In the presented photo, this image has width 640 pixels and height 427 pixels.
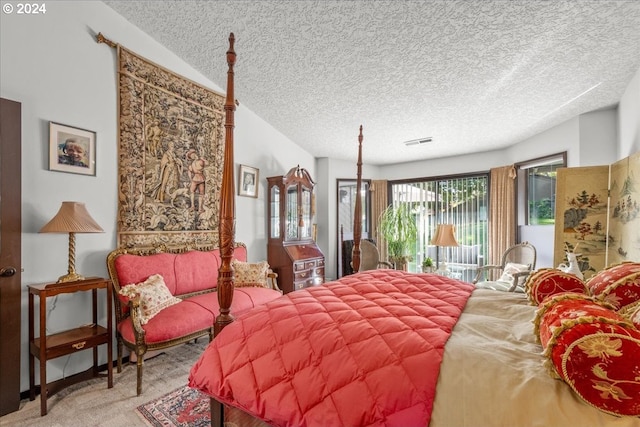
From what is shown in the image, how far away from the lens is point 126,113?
2691mm

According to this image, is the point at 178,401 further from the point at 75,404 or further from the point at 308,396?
the point at 308,396

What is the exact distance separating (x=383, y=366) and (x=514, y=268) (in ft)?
10.1

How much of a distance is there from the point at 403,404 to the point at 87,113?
3.12 meters

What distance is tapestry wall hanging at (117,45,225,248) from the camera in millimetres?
2707

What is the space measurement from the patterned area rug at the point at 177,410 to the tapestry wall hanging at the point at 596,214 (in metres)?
3.28

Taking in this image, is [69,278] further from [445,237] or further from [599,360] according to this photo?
[445,237]

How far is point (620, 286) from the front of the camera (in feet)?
4.25

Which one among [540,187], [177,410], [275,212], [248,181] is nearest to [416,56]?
[248,181]

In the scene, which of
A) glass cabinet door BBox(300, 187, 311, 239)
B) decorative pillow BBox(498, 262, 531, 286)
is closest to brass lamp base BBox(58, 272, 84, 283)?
glass cabinet door BBox(300, 187, 311, 239)

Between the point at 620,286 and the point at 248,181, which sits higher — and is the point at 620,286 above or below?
below

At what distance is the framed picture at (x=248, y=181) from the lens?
3.93m

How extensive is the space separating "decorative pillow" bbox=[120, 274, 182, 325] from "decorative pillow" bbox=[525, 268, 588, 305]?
2.61 m

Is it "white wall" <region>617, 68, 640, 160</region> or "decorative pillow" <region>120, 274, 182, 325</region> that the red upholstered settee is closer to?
"decorative pillow" <region>120, 274, 182, 325</region>

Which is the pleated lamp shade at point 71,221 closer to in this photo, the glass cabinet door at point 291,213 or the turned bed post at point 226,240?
the turned bed post at point 226,240
